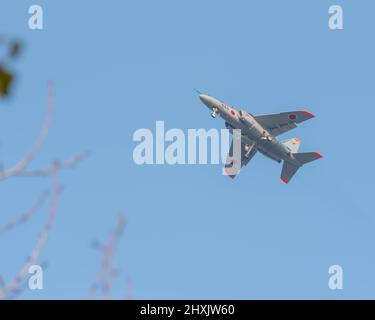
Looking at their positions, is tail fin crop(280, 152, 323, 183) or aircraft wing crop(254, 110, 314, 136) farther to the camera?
tail fin crop(280, 152, 323, 183)

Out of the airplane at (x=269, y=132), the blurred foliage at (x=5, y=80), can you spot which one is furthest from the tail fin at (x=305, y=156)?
the blurred foliage at (x=5, y=80)

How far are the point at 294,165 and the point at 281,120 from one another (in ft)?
22.2

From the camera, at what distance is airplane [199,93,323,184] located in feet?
235

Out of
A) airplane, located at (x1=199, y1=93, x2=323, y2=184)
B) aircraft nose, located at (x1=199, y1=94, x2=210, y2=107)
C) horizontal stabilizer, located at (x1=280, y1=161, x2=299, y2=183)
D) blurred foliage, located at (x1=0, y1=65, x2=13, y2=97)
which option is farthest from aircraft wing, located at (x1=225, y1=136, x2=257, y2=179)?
blurred foliage, located at (x1=0, y1=65, x2=13, y2=97)

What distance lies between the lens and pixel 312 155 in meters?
77.1

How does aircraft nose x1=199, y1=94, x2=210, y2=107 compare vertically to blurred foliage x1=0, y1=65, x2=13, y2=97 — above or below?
above

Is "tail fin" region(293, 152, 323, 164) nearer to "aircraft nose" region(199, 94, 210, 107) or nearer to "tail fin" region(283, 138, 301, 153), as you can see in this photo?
"tail fin" region(283, 138, 301, 153)

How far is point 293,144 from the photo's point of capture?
78250 millimetres

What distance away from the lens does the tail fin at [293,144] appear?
3034 inches

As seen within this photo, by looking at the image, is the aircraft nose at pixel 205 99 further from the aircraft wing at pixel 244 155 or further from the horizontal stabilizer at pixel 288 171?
the horizontal stabilizer at pixel 288 171
